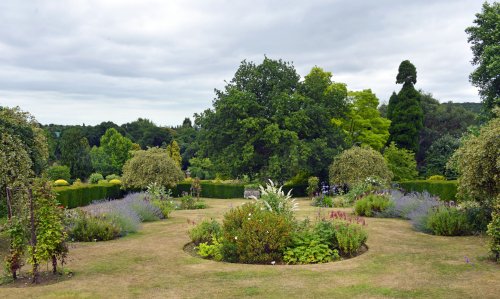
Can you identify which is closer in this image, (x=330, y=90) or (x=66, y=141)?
(x=330, y=90)

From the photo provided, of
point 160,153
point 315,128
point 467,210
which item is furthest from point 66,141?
point 467,210

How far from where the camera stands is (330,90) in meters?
32.8

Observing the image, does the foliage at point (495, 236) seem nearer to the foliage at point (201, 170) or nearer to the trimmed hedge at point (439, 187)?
the trimmed hedge at point (439, 187)

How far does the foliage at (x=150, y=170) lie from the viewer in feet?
87.6

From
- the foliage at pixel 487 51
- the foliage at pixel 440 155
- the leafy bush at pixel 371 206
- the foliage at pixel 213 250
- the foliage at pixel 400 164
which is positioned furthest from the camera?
the foliage at pixel 440 155

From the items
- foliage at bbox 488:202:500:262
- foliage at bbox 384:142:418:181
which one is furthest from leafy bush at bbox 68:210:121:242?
foliage at bbox 384:142:418:181

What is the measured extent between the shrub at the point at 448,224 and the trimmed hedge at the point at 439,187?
9.41 meters

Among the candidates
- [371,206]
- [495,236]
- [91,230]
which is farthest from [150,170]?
[495,236]

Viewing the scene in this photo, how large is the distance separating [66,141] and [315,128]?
83.6 ft

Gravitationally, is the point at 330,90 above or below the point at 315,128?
above

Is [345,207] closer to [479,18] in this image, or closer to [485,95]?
[485,95]

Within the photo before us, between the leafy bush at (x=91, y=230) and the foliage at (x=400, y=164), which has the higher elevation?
the foliage at (x=400, y=164)

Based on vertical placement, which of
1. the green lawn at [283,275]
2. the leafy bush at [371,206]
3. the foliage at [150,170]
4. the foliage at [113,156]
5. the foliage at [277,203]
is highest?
the foliage at [113,156]

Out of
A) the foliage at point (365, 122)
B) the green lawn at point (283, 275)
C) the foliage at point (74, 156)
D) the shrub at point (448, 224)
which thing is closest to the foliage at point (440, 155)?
the foliage at point (365, 122)
